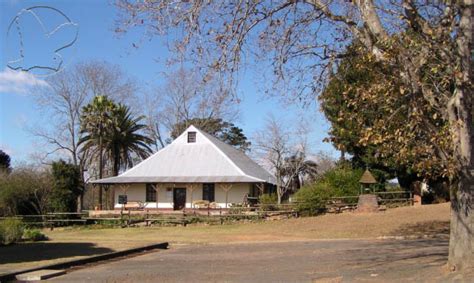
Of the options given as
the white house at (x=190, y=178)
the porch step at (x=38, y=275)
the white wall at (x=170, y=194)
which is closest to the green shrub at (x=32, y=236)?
the porch step at (x=38, y=275)

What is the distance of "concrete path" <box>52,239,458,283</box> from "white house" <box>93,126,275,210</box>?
91.7ft

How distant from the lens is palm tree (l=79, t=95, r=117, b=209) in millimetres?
56812

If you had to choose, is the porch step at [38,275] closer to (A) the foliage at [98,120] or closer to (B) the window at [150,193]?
(B) the window at [150,193]

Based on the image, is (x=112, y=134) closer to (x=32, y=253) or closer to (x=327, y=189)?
(x=327, y=189)

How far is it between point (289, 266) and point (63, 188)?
105ft

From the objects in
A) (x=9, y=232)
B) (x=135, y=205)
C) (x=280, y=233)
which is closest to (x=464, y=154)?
(x=280, y=233)

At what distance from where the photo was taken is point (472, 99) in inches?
396

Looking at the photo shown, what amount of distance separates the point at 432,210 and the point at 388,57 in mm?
22738

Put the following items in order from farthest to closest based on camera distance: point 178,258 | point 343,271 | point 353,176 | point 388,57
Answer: point 353,176, point 178,258, point 343,271, point 388,57

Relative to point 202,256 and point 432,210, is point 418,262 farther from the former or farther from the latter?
point 432,210

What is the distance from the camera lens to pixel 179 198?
163ft

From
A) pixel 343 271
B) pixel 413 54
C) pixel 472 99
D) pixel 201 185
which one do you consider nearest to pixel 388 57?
pixel 413 54

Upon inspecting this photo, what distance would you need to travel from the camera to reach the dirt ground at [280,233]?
19766mm

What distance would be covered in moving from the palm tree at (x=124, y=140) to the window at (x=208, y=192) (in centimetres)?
1327
